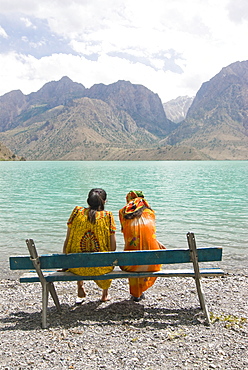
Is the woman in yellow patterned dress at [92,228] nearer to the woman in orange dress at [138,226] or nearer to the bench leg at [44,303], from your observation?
the woman in orange dress at [138,226]

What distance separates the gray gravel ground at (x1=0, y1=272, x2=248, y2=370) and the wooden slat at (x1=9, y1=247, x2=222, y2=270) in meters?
1.04

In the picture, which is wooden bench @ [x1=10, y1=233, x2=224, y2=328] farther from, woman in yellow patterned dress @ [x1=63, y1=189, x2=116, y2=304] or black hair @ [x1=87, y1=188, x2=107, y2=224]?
black hair @ [x1=87, y1=188, x2=107, y2=224]

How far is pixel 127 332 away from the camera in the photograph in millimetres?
5414

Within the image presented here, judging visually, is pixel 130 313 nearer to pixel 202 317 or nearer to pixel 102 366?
pixel 202 317

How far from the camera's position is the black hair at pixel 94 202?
618 centimetres

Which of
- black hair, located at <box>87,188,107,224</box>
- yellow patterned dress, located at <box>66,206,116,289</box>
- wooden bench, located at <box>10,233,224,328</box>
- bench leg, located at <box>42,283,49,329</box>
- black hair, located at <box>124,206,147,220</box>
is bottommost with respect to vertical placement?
bench leg, located at <box>42,283,49,329</box>

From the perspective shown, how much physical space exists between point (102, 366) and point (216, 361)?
145 centimetres

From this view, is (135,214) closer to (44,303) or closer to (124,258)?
(124,258)

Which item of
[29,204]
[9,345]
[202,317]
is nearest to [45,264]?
[9,345]

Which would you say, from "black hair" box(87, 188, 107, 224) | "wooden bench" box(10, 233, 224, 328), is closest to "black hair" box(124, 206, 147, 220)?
"black hair" box(87, 188, 107, 224)

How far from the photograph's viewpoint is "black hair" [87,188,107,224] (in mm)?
6176

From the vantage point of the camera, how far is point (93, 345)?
4.98 m

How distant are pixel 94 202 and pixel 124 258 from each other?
1.18 m

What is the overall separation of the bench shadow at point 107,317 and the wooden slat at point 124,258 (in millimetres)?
1038
